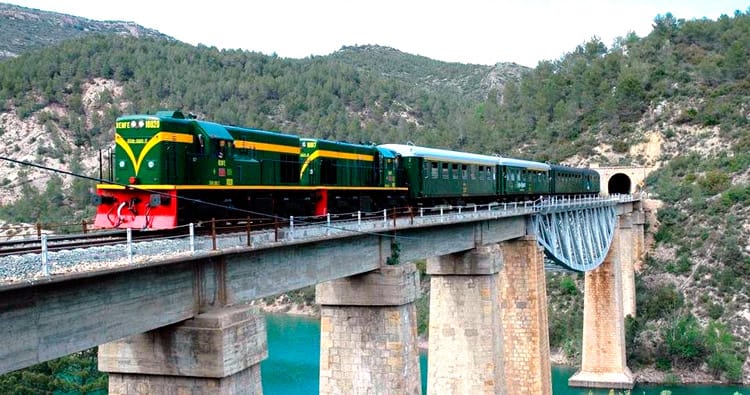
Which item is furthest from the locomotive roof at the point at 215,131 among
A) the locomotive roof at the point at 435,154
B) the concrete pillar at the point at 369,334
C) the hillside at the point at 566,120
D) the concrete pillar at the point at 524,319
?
the hillside at the point at 566,120

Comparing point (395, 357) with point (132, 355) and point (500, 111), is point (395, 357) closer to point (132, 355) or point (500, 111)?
point (132, 355)

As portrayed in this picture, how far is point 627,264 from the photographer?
196 ft

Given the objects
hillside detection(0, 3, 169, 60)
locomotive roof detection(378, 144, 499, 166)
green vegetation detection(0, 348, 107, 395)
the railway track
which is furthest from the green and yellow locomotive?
hillside detection(0, 3, 169, 60)

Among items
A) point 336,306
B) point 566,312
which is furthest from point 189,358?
point 566,312

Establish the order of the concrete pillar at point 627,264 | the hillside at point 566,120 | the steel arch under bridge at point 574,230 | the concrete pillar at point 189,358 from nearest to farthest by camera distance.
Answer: the concrete pillar at point 189,358 < the steel arch under bridge at point 574,230 < the hillside at point 566,120 < the concrete pillar at point 627,264

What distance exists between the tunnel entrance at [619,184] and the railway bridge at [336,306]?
44594 mm

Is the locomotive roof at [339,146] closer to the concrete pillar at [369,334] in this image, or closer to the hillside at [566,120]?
the concrete pillar at [369,334]

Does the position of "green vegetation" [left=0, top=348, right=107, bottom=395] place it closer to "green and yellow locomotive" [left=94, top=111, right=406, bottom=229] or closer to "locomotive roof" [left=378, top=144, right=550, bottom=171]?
"green and yellow locomotive" [left=94, top=111, right=406, bottom=229]

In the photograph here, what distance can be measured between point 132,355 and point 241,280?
2.37 m

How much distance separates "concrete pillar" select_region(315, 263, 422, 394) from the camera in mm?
19188

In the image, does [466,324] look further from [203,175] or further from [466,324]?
[203,175]

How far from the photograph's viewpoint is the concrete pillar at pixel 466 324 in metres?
26.5

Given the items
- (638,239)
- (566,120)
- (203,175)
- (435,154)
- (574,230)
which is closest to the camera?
(203,175)

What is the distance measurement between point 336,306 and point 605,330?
34940 millimetres
